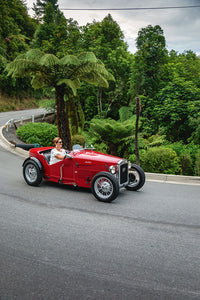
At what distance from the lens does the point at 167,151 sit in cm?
997

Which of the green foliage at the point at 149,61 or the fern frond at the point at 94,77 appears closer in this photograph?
the fern frond at the point at 94,77

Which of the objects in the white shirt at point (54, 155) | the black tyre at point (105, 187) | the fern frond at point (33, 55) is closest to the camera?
the black tyre at point (105, 187)

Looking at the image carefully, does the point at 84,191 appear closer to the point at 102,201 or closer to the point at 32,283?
the point at 102,201

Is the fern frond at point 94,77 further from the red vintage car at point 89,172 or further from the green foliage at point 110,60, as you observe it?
the green foliage at point 110,60

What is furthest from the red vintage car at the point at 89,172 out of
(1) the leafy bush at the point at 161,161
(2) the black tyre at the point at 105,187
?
(1) the leafy bush at the point at 161,161

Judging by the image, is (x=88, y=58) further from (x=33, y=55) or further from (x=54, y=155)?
(x=54, y=155)

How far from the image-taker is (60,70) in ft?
38.5

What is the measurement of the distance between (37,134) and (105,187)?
9934mm

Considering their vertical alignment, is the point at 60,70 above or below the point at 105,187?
above

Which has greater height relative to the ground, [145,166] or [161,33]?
[161,33]

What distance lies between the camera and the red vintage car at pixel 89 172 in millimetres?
5820

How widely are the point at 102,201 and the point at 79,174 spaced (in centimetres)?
92

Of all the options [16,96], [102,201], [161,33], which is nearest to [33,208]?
[102,201]

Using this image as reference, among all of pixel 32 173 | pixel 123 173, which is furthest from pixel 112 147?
pixel 123 173
